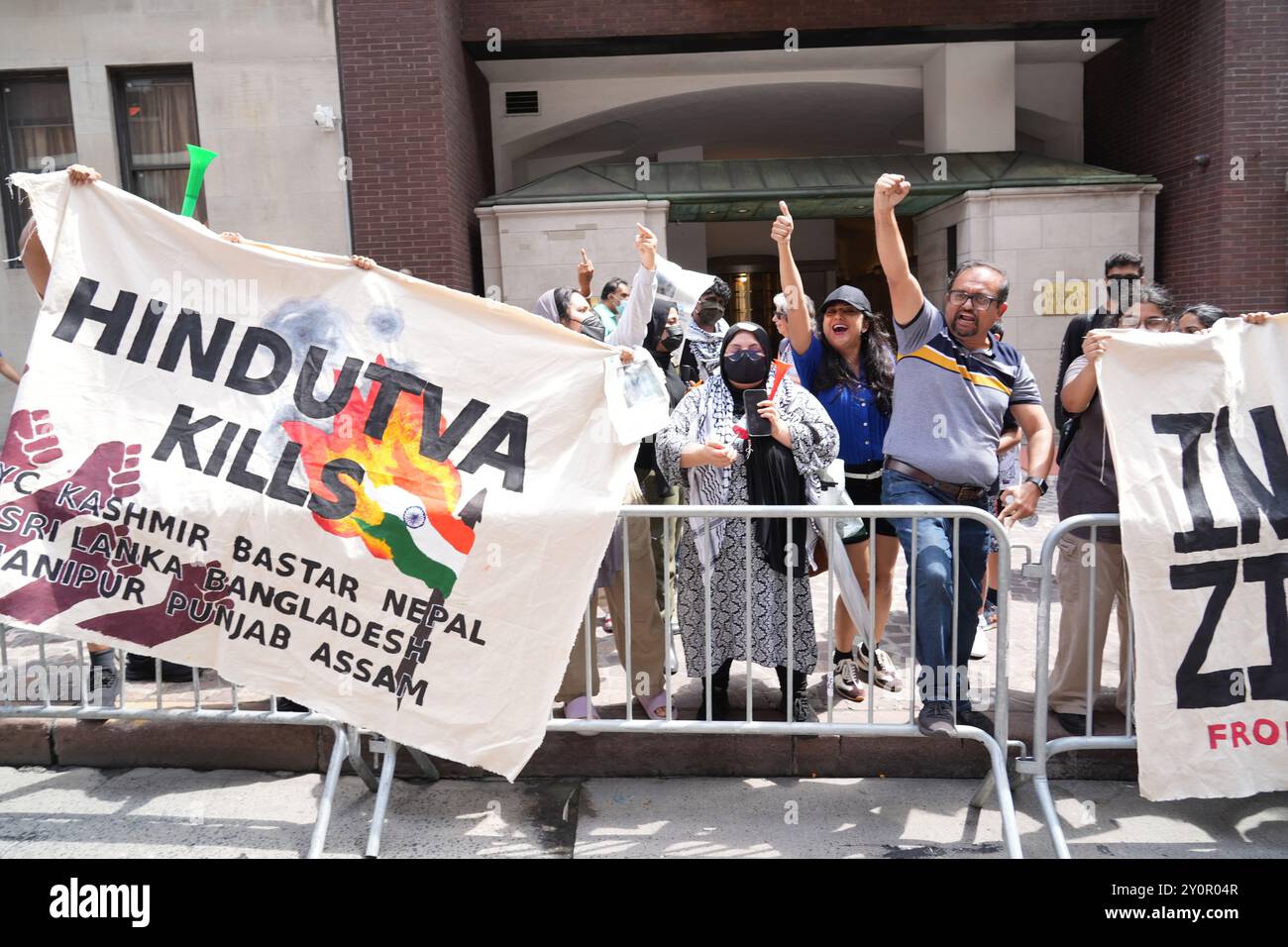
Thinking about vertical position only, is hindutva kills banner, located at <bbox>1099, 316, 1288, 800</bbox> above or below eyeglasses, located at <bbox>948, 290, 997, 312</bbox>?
below

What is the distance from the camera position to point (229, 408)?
3762mm

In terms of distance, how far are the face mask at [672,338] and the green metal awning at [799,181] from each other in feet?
22.3

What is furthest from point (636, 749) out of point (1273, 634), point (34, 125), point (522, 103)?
point (522, 103)

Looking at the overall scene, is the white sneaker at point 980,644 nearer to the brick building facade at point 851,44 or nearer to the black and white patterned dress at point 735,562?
the black and white patterned dress at point 735,562

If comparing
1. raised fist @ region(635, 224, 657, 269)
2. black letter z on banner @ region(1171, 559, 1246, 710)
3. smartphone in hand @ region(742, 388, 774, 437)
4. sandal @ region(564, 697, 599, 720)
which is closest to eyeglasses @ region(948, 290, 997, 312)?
smartphone in hand @ region(742, 388, 774, 437)

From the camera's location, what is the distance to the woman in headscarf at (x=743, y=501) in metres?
4.34

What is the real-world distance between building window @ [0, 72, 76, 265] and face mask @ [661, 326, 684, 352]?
9434mm

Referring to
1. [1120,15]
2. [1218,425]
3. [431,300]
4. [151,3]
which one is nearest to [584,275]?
[431,300]

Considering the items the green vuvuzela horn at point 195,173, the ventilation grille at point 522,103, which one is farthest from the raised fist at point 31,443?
the ventilation grille at point 522,103

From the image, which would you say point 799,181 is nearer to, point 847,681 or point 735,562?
point 847,681

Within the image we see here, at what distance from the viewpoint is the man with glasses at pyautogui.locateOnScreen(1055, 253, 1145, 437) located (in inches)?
216

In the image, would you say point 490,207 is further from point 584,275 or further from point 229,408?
point 229,408

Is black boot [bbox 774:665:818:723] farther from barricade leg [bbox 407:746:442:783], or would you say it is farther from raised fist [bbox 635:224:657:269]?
raised fist [bbox 635:224:657:269]

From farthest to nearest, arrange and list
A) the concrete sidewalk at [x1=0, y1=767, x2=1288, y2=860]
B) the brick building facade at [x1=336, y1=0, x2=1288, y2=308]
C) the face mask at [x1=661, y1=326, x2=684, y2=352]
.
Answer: the brick building facade at [x1=336, y1=0, x2=1288, y2=308] < the face mask at [x1=661, y1=326, x2=684, y2=352] < the concrete sidewalk at [x1=0, y1=767, x2=1288, y2=860]
